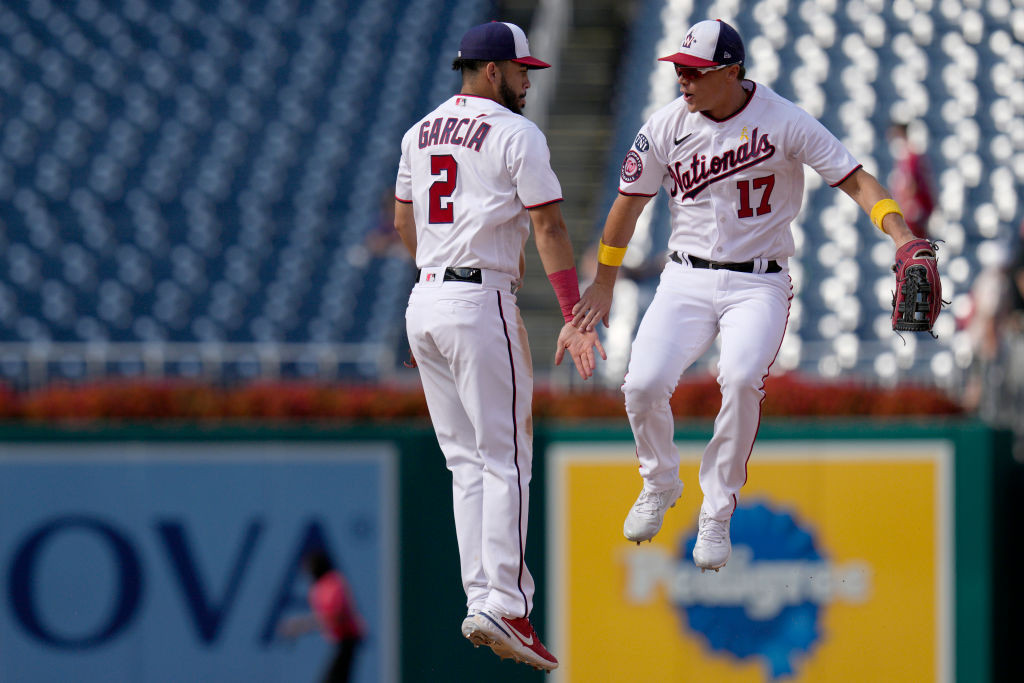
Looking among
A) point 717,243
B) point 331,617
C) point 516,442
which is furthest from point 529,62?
point 331,617

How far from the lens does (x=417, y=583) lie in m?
9.59

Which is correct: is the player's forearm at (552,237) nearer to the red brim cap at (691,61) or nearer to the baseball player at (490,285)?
the baseball player at (490,285)

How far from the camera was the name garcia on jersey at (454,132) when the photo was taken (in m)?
5.07

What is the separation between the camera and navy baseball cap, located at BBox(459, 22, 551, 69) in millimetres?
5016

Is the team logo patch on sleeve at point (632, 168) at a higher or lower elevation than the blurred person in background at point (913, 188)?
lower

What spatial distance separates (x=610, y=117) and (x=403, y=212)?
13.6 meters

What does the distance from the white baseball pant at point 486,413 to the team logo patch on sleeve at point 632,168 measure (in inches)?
24.8

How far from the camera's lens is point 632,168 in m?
5.38

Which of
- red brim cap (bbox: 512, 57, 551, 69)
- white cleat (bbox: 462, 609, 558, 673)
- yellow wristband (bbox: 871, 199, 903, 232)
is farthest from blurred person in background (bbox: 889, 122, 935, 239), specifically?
white cleat (bbox: 462, 609, 558, 673)

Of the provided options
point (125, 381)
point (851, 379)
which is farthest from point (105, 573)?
point (851, 379)

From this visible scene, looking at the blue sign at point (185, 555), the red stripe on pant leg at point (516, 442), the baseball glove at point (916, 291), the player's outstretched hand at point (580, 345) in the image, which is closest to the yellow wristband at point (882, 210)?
the baseball glove at point (916, 291)

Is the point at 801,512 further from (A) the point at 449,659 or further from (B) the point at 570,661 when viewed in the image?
(A) the point at 449,659

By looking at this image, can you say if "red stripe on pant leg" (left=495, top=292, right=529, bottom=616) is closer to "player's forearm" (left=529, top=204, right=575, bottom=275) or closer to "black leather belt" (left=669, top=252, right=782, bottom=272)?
"player's forearm" (left=529, top=204, right=575, bottom=275)

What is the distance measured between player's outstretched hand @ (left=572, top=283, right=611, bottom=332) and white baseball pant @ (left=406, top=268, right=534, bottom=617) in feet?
0.96
